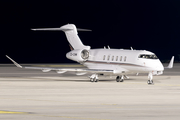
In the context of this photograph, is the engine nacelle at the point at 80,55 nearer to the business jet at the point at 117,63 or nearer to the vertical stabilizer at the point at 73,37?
the business jet at the point at 117,63

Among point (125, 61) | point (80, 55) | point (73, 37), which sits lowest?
point (125, 61)

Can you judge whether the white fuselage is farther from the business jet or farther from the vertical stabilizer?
the vertical stabilizer

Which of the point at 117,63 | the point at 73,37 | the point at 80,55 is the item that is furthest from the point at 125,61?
the point at 73,37

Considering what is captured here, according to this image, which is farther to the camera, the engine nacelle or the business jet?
the engine nacelle

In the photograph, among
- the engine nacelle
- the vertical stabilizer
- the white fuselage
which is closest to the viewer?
the white fuselage

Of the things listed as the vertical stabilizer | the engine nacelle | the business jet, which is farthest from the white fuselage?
the vertical stabilizer

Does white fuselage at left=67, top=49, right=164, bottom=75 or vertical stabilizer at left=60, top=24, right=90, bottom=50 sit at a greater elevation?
vertical stabilizer at left=60, top=24, right=90, bottom=50

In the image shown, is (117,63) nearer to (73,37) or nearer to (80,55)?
(80,55)

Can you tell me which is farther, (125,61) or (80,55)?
(80,55)

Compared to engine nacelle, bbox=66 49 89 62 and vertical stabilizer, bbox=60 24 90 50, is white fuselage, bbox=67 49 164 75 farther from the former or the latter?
vertical stabilizer, bbox=60 24 90 50

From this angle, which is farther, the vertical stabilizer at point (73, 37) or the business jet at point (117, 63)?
the vertical stabilizer at point (73, 37)

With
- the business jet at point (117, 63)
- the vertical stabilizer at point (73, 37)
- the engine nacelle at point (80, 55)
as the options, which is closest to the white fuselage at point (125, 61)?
the business jet at point (117, 63)

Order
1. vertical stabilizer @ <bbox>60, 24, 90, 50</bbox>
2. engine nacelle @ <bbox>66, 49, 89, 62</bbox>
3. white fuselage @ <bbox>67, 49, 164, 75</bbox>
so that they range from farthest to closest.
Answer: vertical stabilizer @ <bbox>60, 24, 90, 50</bbox> → engine nacelle @ <bbox>66, 49, 89, 62</bbox> → white fuselage @ <bbox>67, 49, 164, 75</bbox>

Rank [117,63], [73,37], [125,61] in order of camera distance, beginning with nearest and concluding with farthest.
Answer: [125,61] → [117,63] → [73,37]
